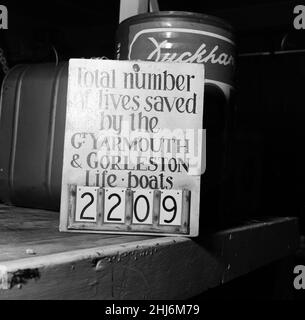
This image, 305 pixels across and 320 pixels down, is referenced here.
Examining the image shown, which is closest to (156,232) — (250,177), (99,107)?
(99,107)

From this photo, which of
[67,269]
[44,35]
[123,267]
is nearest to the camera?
[67,269]

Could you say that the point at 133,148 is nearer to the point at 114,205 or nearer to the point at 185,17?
the point at 114,205

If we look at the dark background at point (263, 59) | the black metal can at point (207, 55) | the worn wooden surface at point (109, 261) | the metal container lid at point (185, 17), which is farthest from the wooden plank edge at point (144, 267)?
the dark background at point (263, 59)

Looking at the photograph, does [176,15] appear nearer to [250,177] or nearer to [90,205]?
[90,205]

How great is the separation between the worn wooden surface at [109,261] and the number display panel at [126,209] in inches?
0.9

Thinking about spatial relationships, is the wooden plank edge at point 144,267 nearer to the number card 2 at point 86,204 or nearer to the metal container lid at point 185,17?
the number card 2 at point 86,204

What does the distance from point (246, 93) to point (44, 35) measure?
7.26 ft

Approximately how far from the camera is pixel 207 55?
1.11 m

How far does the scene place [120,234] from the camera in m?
0.90

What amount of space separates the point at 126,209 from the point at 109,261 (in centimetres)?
17

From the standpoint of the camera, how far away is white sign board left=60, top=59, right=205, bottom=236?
35.1 inches

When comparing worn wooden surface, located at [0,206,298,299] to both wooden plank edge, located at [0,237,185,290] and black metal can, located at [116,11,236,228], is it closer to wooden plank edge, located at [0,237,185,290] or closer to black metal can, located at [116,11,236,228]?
wooden plank edge, located at [0,237,185,290]

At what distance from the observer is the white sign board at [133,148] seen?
2.92 feet

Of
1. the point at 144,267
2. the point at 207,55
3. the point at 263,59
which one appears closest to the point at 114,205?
the point at 144,267
